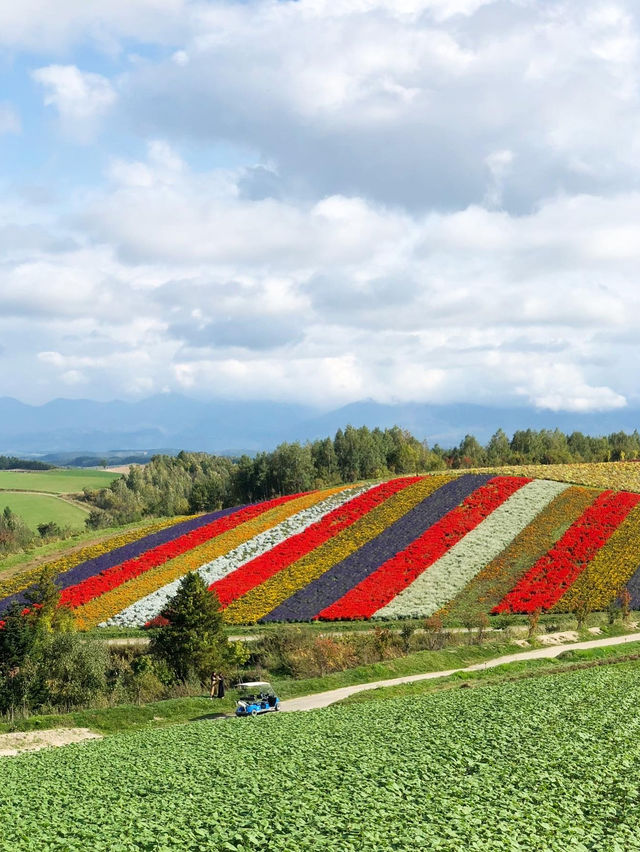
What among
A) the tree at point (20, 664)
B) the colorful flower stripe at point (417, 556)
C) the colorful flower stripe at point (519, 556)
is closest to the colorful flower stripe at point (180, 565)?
the tree at point (20, 664)

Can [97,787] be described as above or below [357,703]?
above

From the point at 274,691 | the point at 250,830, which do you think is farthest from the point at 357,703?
the point at 250,830

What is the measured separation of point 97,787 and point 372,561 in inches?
1347

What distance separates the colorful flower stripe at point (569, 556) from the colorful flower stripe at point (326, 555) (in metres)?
11.9

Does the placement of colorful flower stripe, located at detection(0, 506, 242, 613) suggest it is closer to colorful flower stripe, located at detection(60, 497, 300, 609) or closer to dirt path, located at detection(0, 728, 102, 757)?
colorful flower stripe, located at detection(60, 497, 300, 609)

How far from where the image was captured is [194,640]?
98.7 feet

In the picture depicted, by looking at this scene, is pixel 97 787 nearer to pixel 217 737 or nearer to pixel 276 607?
pixel 217 737

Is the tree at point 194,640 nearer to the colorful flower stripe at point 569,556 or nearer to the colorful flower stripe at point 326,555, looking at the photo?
the colorful flower stripe at point 326,555

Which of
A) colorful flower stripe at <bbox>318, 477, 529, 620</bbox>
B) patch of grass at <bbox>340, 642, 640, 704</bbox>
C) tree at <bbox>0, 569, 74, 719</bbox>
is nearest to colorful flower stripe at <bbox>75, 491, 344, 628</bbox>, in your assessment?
tree at <bbox>0, 569, 74, 719</bbox>

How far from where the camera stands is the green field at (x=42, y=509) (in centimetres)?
10512

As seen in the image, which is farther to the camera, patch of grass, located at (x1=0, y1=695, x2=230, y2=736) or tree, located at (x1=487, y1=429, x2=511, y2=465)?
tree, located at (x1=487, y1=429, x2=511, y2=465)

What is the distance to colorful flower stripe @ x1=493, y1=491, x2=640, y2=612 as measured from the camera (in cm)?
4028

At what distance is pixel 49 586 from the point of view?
35188 mm

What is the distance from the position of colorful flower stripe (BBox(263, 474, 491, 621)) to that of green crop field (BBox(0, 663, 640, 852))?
20019 millimetres
